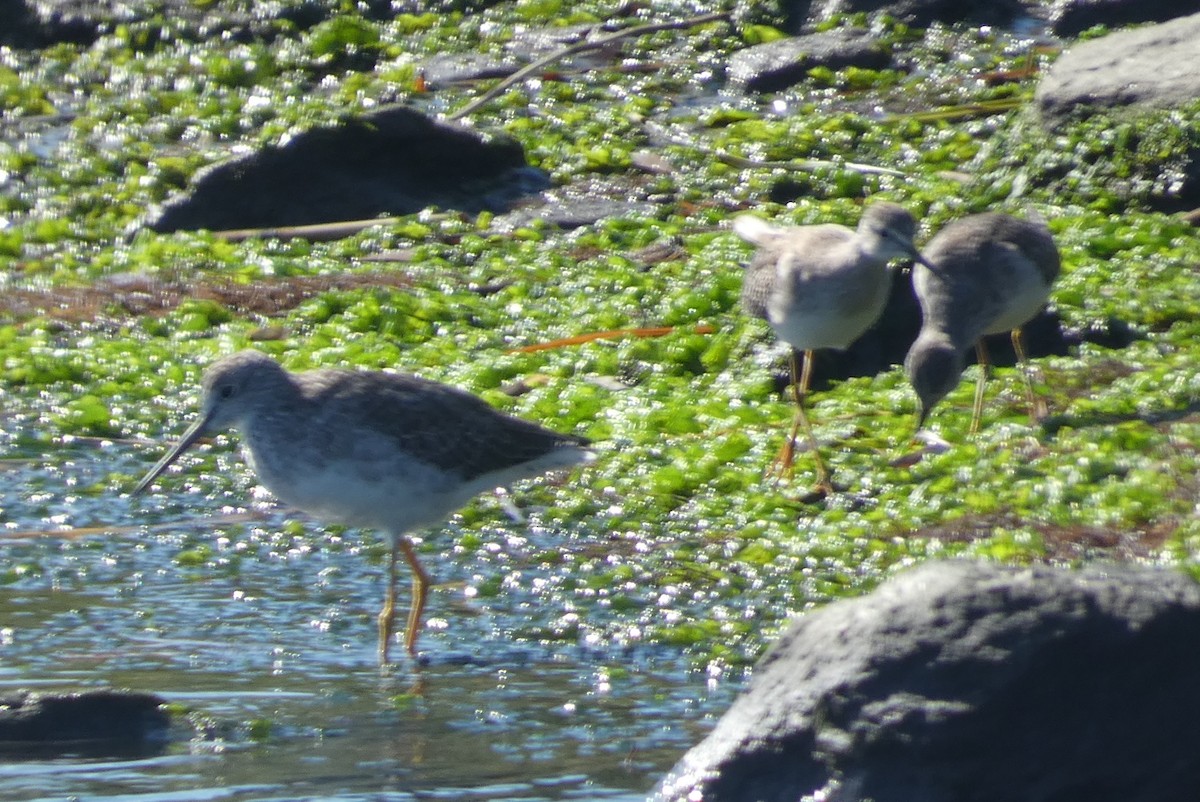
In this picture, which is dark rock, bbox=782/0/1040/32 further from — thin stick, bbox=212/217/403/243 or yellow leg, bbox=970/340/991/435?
yellow leg, bbox=970/340/991/435

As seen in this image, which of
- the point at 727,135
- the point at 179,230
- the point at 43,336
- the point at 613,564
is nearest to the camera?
the point at 613,564

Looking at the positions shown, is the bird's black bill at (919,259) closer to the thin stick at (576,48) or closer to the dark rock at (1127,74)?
the dark rock at (1127,74)

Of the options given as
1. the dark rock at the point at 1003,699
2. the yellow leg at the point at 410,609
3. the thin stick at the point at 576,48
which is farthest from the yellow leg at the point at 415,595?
the thin stick at the point at 576,48

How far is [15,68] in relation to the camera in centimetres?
1767

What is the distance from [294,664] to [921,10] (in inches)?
423

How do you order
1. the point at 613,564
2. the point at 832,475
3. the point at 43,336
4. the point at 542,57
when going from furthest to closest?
the point at 542,57 < the point at 43,336 < the point at 832,475 < the point at 613,564

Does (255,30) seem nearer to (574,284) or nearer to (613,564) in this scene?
(574,284)

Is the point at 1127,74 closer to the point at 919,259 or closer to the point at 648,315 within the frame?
the point at 648,315

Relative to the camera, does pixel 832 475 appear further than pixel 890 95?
No

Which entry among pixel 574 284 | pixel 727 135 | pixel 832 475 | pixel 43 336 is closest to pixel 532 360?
pixel 574 284

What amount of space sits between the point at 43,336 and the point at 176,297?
0.87 meters

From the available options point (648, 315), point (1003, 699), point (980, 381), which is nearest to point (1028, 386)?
point (980, 381)

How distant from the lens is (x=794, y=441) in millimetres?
9422

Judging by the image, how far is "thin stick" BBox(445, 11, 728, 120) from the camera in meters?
15.4
